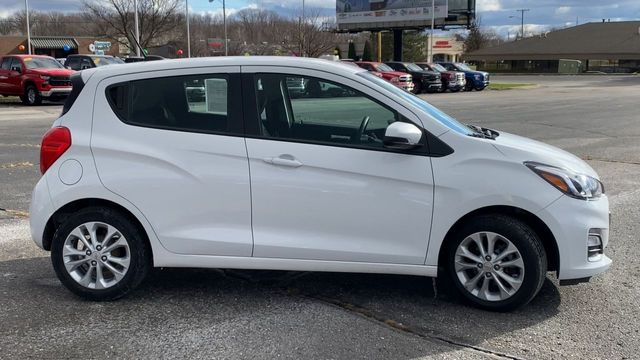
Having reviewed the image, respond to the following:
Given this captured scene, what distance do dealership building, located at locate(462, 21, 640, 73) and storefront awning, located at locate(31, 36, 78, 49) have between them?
54.9 m

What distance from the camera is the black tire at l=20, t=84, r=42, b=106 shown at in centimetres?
2284

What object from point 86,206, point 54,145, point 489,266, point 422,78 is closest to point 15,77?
point 422,78

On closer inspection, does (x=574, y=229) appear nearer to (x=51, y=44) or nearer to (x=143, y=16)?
(x=143, y=16)

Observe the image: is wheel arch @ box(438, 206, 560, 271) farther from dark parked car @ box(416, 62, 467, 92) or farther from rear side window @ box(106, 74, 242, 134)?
dark parked car @ box(416, 62, 467, 92)

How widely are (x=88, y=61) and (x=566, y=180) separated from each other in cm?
2418

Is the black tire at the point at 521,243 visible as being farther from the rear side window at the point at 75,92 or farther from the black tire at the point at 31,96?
the black tire at the point at 31,96

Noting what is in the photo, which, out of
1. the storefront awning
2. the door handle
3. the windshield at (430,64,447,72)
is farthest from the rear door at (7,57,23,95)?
the storefront awning

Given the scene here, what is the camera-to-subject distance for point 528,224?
4109 mm

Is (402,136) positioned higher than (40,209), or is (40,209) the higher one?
(402,136)

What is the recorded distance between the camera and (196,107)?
433 centimetres

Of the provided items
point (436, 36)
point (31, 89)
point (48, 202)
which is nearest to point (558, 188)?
point (48, 202)

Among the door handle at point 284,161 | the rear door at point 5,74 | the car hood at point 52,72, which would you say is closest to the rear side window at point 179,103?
the door handle at point 284,161

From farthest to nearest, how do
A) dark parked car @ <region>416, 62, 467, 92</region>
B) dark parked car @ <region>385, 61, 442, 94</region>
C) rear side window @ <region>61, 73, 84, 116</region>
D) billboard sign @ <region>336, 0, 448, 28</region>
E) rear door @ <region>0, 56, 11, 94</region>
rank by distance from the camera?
billboard sign @ <region>336, 0, 448, 28</region> < dark parked car @ <region>416, 62, 467, 92</region> < dark parked car @ <region>385, 61, 442, 94</region> < rear door @ <region>0, 56, 11, 94</region> < rear side window @ <region>61, 73, 84, 116</region>

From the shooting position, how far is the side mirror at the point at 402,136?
3.96 m
